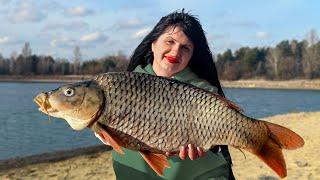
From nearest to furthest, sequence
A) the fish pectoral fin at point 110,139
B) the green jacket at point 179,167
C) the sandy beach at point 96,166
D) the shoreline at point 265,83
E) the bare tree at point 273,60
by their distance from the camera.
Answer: the fish pectoral fin at point 110,139
the green jacket at point 179,167
the sandy beach at point 96,166
the shoreline at point 265,83
the bare tree at point 273,60

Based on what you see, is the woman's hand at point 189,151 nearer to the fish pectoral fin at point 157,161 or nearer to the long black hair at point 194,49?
the fish pectoral fin at point 157,161

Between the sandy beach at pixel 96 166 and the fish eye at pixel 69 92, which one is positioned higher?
the fish eye at pixel 69 92

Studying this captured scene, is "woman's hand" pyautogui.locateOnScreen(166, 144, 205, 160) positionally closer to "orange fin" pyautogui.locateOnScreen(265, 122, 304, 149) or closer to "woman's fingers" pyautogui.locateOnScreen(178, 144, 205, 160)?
"woman's fingers" pyautogui.locateOnScreen(178, 144, 205, 160)

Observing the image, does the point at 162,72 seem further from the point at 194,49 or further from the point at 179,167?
the point at 179,167

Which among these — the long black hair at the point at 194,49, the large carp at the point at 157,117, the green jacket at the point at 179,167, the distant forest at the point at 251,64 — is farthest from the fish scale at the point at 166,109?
the distant forest at the point at 251,64

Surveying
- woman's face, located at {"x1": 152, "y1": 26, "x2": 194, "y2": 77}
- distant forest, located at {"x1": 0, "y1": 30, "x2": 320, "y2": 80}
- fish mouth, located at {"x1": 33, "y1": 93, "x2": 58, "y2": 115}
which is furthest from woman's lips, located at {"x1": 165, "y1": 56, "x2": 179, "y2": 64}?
distant forest, located at {"x1": 0, "y1": 30, "x2": 320, "y2": 80}

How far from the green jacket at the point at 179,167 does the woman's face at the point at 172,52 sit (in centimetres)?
12

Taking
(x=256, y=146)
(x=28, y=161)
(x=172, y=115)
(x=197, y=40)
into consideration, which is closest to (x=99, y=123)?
(x=172, y=115)

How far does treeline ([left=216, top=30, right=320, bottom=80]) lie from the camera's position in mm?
107125

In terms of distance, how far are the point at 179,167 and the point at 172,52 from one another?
0.86 m

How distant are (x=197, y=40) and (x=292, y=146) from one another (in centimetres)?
120

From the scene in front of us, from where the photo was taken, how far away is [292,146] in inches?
124

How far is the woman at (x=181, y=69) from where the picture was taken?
12.6 ft

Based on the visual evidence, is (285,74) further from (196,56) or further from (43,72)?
(196,56)
